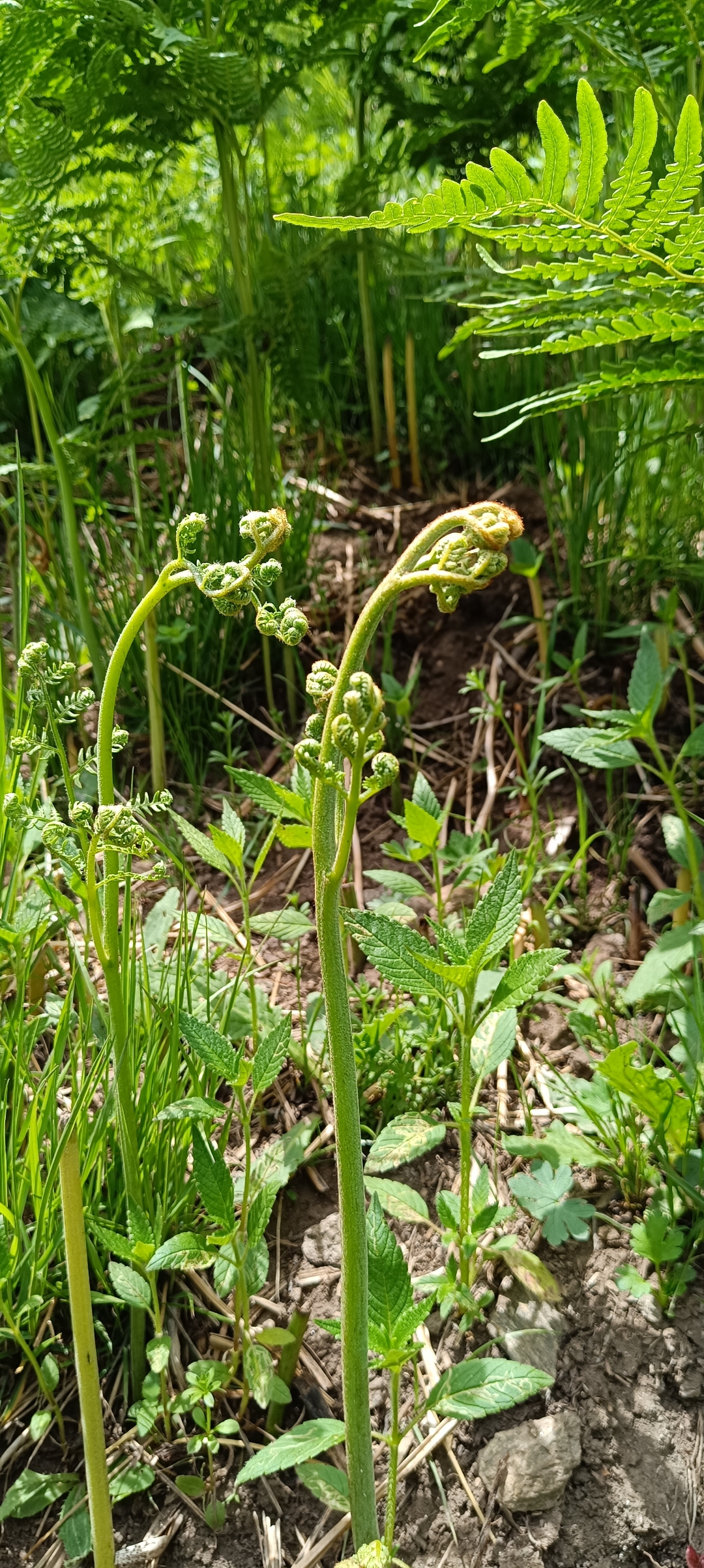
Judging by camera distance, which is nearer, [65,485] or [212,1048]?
[212,1048]

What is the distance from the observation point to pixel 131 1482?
3.33 ft

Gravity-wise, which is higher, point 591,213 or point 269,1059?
point 591,213

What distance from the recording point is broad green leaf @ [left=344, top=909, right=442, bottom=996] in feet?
3.18

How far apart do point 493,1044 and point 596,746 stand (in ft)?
1.51

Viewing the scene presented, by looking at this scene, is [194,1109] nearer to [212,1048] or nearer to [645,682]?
[212,1048]

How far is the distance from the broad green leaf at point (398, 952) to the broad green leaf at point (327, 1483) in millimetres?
427

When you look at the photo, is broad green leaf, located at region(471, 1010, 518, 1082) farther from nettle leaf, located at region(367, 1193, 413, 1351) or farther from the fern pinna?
the fern pinna

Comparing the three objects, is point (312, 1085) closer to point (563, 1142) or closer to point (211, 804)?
point (563, 1142)

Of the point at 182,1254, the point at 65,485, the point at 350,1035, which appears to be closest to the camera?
the point at 350,1035

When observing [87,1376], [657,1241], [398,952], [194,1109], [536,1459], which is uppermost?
[398,952]

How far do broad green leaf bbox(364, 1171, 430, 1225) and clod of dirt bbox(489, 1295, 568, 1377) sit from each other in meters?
0.13

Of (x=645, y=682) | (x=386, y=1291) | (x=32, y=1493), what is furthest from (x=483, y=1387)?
(x=645, y=682)

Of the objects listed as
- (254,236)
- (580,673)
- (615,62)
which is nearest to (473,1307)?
(580,673)

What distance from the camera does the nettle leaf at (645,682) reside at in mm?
1467
